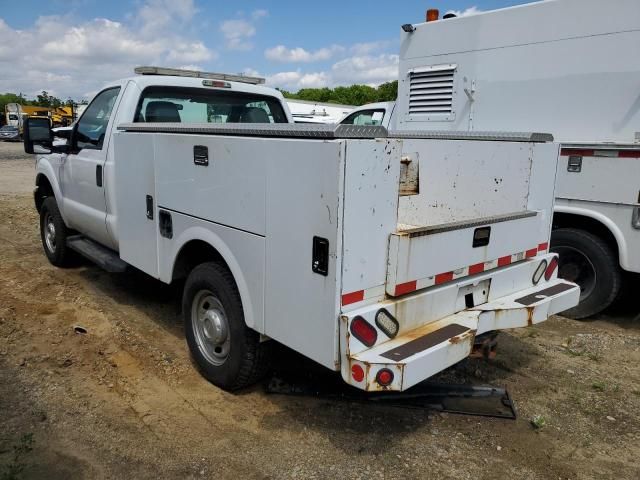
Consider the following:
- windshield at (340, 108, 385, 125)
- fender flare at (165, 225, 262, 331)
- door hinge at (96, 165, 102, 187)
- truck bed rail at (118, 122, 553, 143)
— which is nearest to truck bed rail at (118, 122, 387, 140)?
truck bed rail at (118, 122, 553, 143)

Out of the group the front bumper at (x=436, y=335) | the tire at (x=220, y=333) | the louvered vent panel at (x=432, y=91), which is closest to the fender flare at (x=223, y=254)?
the tire at (x=220, y=333)

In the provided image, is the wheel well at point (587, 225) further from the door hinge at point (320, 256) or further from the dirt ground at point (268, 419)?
the door hinge at point (320, 256)

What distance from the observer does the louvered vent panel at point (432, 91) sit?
6363 mm

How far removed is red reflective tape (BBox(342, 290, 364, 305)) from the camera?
250 centimetres

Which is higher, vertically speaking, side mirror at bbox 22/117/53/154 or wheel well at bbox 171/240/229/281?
side mirror at bbox 22/117/53/154

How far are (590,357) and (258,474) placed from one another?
2952mm

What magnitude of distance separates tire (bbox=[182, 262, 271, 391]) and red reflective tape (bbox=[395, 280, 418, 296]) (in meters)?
1.01

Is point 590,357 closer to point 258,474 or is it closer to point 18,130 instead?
point 258,474

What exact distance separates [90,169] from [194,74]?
1365mm

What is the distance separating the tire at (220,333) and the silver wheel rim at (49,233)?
11.6 ft

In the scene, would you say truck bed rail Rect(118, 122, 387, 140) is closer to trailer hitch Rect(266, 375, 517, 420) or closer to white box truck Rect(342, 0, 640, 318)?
trailer hitch Rect(266, 375, 517, 420)

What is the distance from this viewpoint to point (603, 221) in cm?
481

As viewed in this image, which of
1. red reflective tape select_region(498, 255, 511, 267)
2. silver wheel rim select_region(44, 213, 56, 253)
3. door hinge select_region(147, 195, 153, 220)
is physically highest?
door hinge select_region(147, 195, 153, 220)

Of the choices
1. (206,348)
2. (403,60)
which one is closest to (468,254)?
(206,348)
